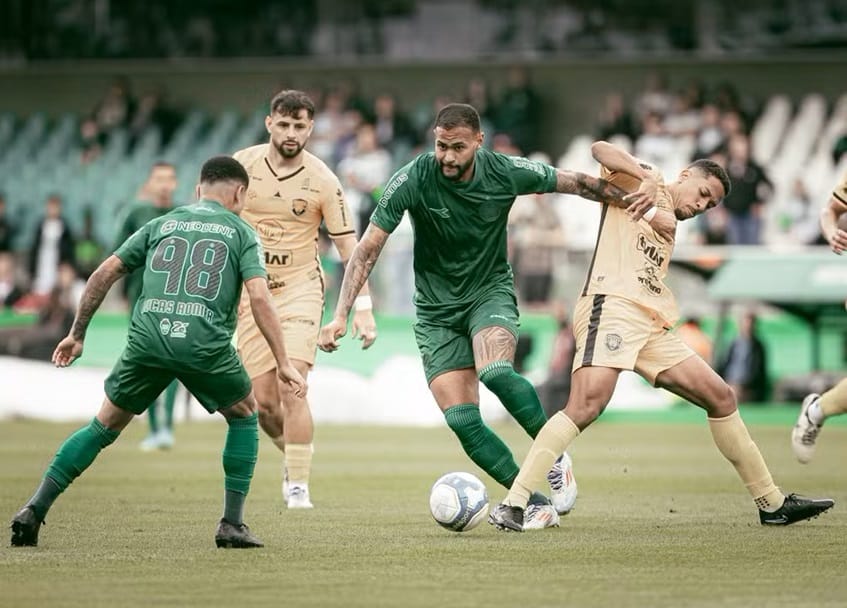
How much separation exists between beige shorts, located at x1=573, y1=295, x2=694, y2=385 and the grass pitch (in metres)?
0.96

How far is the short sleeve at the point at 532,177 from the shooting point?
9.46 meters

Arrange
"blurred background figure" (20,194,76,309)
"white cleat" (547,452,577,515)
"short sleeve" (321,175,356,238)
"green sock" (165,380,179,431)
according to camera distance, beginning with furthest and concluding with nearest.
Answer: "blurred background figure" (20,194,76,309) → "green sock" (165,380,179,431) → "short sleeve" (321,175,356,238) → "white cleat" (547,452,577,515)

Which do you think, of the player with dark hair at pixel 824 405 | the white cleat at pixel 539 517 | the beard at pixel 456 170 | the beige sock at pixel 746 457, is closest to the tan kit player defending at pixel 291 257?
the beard at pixel 456 170

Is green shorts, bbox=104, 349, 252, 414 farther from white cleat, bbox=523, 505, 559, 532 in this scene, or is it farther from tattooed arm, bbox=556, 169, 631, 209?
tattooed arm, bbox=556, 169, 631, 209

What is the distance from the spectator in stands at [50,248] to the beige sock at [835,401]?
663 inches

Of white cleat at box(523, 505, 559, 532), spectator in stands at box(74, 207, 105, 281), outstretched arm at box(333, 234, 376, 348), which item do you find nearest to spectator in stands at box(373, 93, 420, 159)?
spectator in stands at box(74, 207, 105, 281)

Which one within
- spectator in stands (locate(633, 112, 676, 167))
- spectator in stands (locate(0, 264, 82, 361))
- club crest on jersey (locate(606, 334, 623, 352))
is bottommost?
club crest on jersey (locate(606, 334, 623, 352))

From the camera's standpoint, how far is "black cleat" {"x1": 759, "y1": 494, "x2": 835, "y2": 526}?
9.41 meters

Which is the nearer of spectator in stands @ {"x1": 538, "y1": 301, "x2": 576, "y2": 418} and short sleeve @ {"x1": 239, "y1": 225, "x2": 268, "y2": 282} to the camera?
short sleeve @ {"x1": 239, "y1": 225, "x2": 268, "y2": 282}


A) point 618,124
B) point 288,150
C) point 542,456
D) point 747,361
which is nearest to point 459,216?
point 542,456

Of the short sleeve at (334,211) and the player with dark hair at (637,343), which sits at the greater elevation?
the short sleeve at (334,211)

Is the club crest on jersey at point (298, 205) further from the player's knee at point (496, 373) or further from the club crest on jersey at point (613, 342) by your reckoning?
the club crest on jersey at point (613, 342)

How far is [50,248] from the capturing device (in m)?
26.0

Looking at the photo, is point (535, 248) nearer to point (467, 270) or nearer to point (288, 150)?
point (288, 150)
